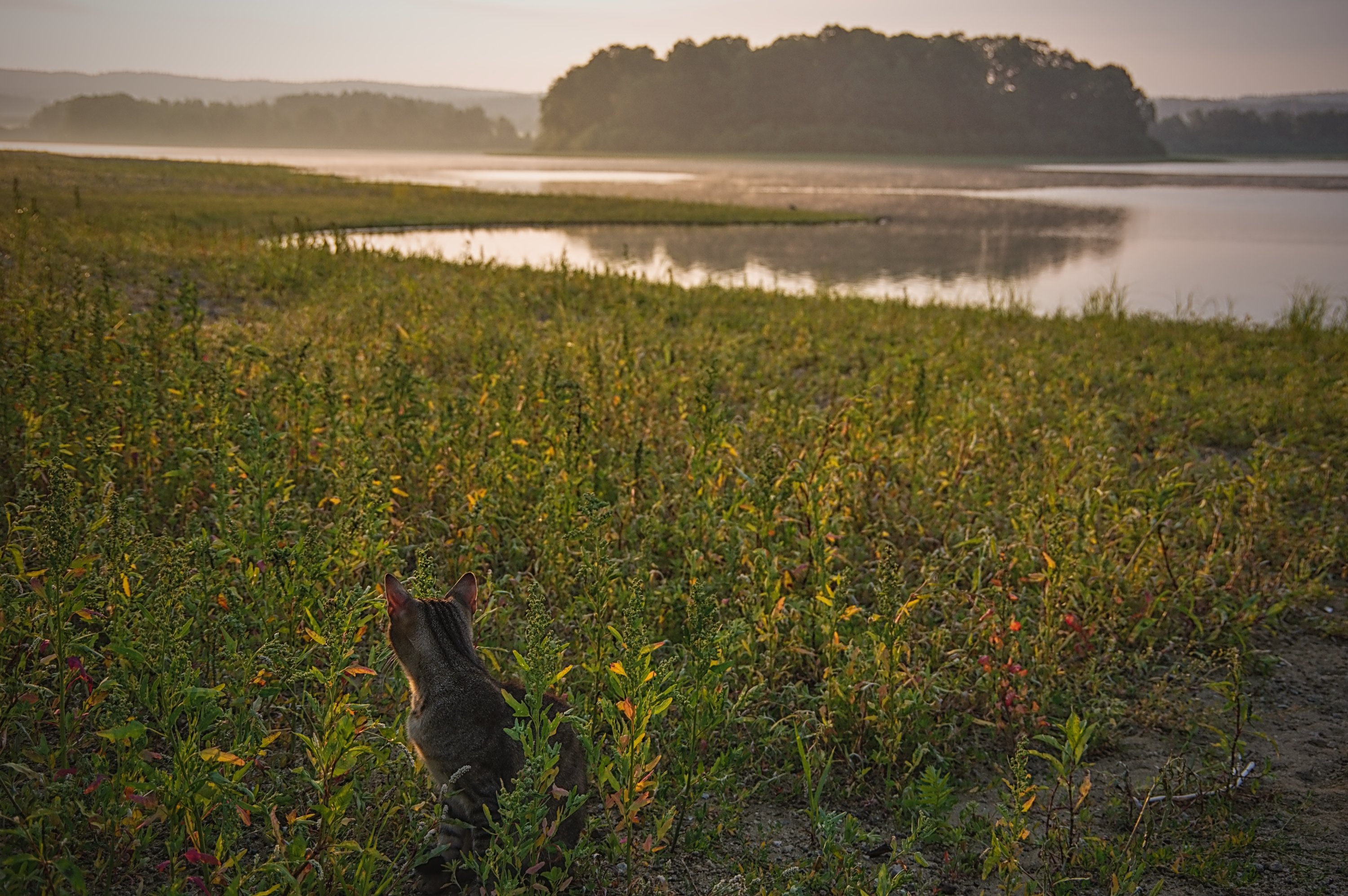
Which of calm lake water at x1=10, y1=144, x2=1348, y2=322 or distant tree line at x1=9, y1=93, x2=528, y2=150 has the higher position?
distant tree line at x1=9, y1=93, x2=528, y2=150

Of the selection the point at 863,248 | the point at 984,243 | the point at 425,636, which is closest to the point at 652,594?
the point at 425,636

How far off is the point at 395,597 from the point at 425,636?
17cm

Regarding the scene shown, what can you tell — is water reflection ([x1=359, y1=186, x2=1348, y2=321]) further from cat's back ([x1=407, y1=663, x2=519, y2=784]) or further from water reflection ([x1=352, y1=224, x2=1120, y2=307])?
cat's back ([x1=407, y1=663, x2=519, y2=784])

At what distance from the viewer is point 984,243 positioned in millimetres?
29594

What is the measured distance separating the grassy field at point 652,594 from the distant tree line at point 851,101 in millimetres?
132074

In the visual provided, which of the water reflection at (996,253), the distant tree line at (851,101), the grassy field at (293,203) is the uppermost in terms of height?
the distant tree line at (851,101)

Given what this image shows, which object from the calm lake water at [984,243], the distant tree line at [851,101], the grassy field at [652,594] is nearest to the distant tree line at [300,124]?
the distant tree line at [851,101]

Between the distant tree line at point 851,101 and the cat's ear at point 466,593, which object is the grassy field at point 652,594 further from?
the distant tree line at point 851,101

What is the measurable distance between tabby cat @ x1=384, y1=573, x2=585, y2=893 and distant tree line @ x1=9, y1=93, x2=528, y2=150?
184005 mm

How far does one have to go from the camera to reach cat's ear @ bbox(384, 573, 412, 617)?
9.60ft

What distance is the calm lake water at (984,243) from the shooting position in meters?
19.9

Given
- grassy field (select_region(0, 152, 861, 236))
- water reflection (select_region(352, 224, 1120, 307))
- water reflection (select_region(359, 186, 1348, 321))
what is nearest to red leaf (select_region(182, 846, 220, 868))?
water reflection (select_region(359, 186, 1348, 321))

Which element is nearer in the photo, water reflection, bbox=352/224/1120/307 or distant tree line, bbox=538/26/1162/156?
water reflection, bbox=352/224/1120/307

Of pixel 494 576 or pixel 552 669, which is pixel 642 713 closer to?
pixel 552 669
